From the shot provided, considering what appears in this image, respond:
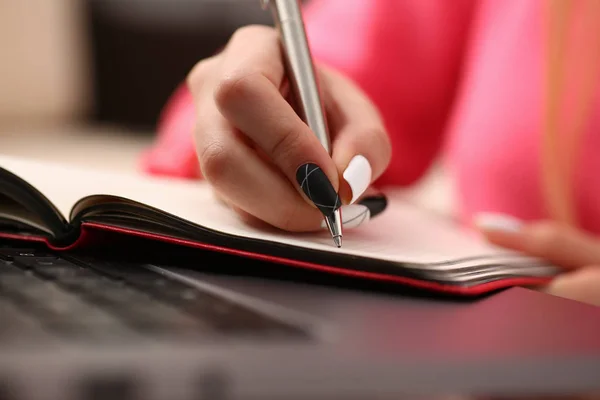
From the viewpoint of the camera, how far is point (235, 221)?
29 cm

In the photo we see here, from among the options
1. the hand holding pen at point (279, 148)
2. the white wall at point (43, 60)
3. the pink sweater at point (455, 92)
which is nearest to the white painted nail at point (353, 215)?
the hand holding pen at point (279, 148)

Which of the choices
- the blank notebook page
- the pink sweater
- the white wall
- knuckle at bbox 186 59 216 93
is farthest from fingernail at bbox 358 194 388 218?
the white wall

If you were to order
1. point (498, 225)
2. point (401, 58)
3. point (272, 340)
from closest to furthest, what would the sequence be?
point (272, 340), point (498, 225), point (401, 58)

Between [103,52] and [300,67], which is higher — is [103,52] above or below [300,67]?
above

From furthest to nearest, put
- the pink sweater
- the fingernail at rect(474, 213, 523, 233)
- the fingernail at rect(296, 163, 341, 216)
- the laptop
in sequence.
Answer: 1. the pink sweater
2. the fingernail at rect(474, 213, 523, 233)
3. the fingernail at rect(296, 163, 341, 216)
4. the laptop

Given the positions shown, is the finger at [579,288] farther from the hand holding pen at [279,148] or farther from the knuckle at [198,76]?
the knuckle at [198,76]

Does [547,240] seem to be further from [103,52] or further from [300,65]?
[103,52]

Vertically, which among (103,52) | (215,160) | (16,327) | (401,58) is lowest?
(16,327)

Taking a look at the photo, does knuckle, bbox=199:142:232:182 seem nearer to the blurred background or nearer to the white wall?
the blurred background

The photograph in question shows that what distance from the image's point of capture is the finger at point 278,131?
→ 27 cm

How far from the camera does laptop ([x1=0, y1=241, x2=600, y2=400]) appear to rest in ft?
0.49

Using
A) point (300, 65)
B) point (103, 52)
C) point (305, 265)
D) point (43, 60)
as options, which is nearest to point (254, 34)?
point (300, 65)

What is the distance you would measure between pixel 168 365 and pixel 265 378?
0.08 ft

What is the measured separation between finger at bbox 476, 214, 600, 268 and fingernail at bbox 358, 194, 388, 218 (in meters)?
0.08
